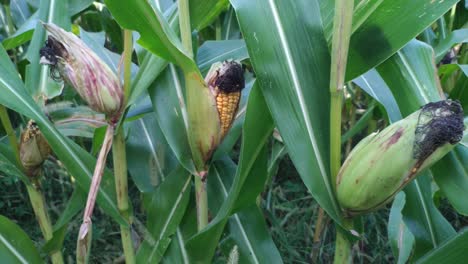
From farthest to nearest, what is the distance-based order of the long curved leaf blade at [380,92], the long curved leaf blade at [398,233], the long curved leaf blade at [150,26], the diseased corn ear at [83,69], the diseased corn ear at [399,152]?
the long curved leaf blade at [398,233] < the long curved leaf blade at [380,92] < the diseased corn ear at [83,69] < the long curved leaf blade at [150,26] < the diseased corn ear at [399,152]

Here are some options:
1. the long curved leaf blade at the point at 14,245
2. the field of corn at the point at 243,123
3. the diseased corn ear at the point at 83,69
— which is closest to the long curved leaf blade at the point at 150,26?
the field of corn at the point at 243,123

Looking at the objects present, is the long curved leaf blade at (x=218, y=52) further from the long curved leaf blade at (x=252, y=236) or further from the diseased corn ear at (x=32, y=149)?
the diseased corn ear at (x=32, y=149)

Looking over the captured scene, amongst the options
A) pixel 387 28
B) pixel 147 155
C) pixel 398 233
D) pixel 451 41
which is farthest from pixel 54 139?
pixel 451 41

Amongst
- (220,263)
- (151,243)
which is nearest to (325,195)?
(151,243)

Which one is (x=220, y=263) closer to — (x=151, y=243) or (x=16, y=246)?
(x=151, y=243)

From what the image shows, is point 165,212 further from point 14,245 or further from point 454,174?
point 454,174

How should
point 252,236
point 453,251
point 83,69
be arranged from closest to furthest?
point 453,251 → point 83,69 → point 252,236
